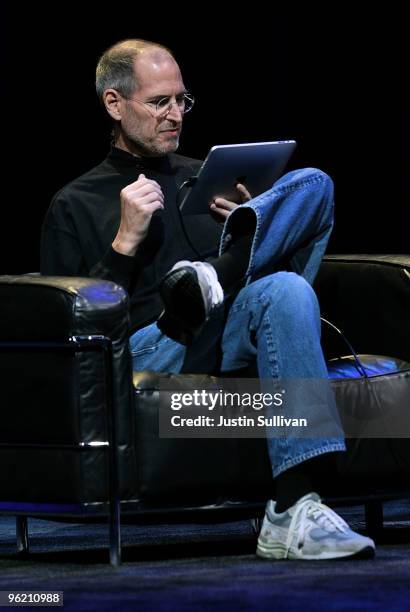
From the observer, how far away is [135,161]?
3012 mm

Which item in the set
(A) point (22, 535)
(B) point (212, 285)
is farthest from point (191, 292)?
(A) point (22, 535)

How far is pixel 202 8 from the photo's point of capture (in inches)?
170

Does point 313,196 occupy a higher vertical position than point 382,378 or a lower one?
higher

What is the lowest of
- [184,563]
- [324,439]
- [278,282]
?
[184,563]

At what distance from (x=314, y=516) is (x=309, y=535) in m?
0.04

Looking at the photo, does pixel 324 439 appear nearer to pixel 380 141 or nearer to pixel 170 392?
pixel 170 392

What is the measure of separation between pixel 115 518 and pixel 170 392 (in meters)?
0.27

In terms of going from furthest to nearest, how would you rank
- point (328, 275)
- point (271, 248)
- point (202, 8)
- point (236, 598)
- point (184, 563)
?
point (202, 8), point (328, 275), point (271, 248), point (184, 563), point (236, 598)

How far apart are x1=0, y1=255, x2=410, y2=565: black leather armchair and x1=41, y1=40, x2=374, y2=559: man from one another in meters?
0.11

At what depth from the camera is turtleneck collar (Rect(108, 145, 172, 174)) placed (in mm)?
3014

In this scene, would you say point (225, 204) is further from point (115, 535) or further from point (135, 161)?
point (115, 535)

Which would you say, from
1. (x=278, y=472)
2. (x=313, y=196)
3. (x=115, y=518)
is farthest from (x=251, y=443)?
(x=313, y=196)

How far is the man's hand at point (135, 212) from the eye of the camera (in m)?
2.71

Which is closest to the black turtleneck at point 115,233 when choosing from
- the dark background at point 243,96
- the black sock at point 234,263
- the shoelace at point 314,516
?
the black sock at point 234,263
